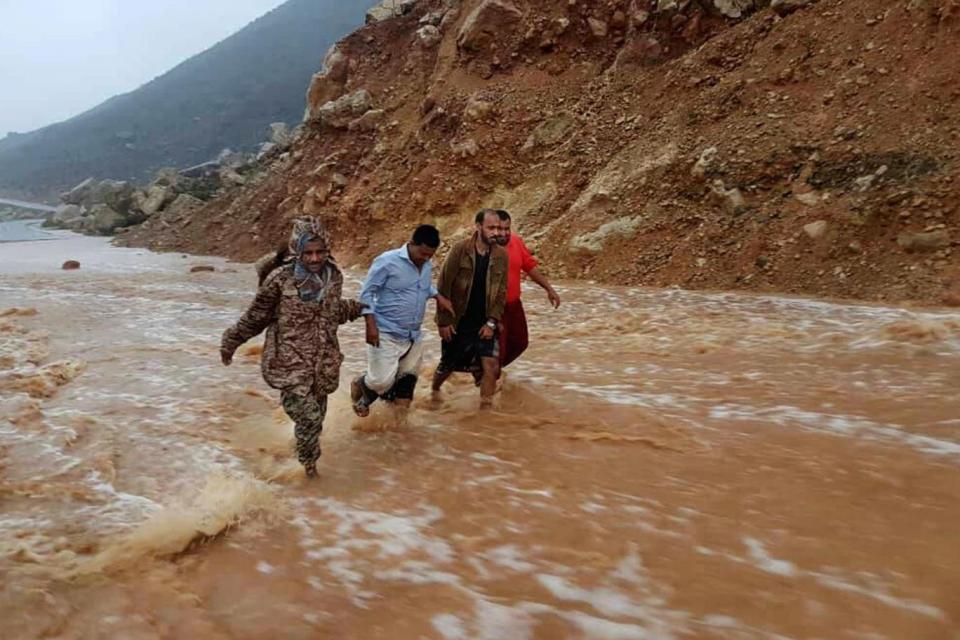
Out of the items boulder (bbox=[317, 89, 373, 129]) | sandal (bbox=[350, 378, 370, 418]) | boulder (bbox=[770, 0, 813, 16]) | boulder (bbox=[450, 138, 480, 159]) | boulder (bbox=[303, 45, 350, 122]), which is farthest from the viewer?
boulder (bbox=[303, 45, 350, 122])

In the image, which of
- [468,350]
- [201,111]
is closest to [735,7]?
[468,350]

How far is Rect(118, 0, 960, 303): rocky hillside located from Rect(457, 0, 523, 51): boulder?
0.05 metres

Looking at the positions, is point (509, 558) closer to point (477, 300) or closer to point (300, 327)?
point (300, 327)

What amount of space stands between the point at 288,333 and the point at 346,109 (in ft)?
60.5

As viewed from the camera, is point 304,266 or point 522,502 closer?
point 522,502

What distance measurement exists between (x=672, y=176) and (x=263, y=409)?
335 inches

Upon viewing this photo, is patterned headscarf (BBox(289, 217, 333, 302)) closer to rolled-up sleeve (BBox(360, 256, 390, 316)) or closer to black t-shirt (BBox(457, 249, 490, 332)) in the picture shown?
rolled-up sleeve (BBox(360, 256, 390, 316))

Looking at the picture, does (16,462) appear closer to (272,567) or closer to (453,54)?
(272,567)

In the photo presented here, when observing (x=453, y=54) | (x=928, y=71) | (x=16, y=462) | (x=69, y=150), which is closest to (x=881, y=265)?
(x=928, y=71)

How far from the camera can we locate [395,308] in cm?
439

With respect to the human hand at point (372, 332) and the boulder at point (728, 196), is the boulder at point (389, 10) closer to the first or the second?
the boulder at point (728, 196)

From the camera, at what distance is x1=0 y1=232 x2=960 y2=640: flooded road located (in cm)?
247

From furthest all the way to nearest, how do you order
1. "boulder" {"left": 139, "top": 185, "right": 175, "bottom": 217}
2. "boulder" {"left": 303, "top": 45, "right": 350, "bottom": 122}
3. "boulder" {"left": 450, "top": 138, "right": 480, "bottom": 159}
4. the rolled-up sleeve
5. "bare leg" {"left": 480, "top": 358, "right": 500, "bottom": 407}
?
"boulder" {"left": 139, "top": 185, "right": 175, "bottom": 217} → "boulder" {"left": 303, "top": 45, "right": 350, "bottom": 122} → "boulder" {"left": 450, "top": 138, "right": 480, "bottom": 159} → "bare leg" {"left": 480, "top": 358, "right": 500, "bottom": 407} → the rolled-up sleeve

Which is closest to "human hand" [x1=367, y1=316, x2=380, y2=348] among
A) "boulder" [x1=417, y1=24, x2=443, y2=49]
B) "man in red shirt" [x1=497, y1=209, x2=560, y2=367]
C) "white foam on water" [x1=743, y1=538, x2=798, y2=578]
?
"man in red shirt" [x1=497, y1=209, x2=560, y2=367]
